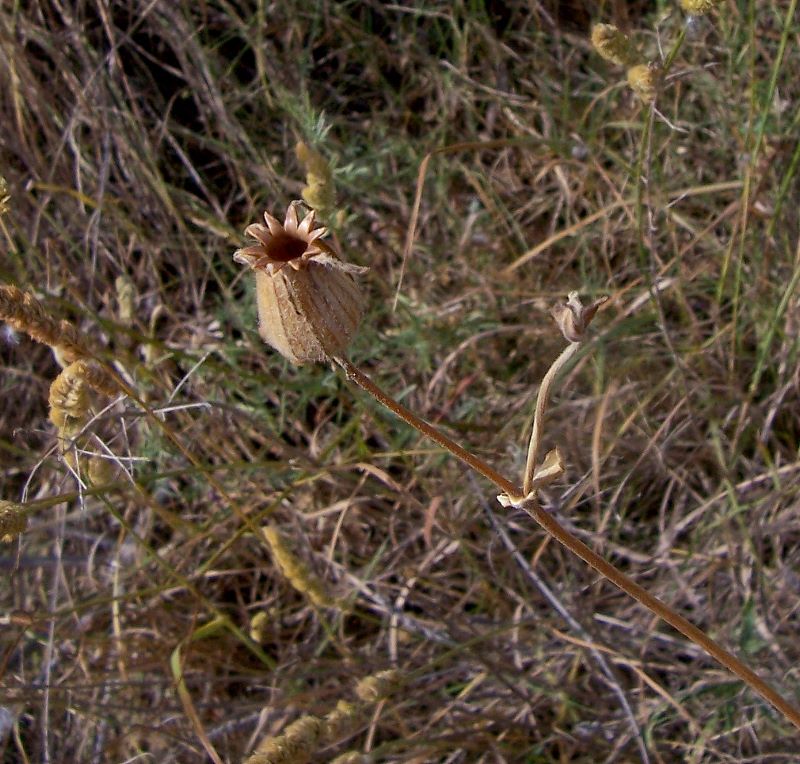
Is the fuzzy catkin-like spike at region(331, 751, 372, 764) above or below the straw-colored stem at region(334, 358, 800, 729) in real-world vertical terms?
below

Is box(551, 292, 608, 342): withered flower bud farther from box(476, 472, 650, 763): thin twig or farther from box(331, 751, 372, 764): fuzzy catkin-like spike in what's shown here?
box(476, 472, 650, 763): thin twig

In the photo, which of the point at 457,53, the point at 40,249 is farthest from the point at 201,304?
the point at 457,53

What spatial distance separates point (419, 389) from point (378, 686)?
2.37ft

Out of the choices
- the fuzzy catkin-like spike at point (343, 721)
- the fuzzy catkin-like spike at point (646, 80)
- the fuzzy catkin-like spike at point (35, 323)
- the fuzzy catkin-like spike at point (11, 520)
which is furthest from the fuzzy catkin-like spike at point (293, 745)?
the fuzzy catkin-like spike at point (646, 80)

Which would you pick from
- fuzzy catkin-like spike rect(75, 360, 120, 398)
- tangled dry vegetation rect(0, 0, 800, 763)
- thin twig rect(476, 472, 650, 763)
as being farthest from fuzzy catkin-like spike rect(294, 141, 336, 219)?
thin twig rect(476, 472, 650, 763)

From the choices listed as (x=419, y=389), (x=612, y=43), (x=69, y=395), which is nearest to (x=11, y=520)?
(x=69, y=395)

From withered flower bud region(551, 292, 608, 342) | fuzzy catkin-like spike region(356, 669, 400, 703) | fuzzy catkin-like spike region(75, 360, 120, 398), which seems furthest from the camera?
fuzzy catkin-like spike region(356, 669, 400, 703)

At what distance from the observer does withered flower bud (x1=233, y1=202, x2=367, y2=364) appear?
27.4 inches

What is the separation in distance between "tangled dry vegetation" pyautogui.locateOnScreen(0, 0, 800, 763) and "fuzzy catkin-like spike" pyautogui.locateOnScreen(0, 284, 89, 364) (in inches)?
8.1

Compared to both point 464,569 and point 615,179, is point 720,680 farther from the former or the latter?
point 615,179

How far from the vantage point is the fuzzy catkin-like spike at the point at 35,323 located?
86 cm

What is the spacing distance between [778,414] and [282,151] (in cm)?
105

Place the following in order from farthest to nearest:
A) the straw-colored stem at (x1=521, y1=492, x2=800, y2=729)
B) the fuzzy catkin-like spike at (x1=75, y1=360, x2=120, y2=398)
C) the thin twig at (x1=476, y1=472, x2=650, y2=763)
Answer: the thin twig at (x1=476, y1=472, x2=650, y2=763) < the fuzzy catkin-like spike at (x1=75, y1=360, x2=120, y2=398) < the straw-colored stem at (x1=521, y1=492, x2=800, y2=729)

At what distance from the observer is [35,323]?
2.96 ft
